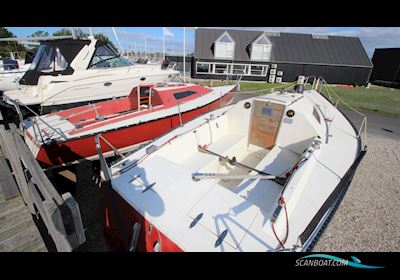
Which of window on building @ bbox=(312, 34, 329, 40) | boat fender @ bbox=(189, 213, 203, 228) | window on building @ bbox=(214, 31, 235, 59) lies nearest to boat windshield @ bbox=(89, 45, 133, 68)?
boat fender @ bbox=(189, 213, 203, 228)

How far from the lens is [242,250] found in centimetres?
185

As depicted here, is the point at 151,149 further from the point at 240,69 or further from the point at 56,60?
the point at 240,69

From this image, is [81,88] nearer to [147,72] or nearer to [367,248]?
[147,72]

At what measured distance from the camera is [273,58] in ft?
66.7

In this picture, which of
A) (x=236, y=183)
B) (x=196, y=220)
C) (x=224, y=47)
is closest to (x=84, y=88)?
(x=236, y=183)

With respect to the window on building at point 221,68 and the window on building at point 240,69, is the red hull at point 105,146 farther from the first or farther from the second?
the window on building at point 240,69

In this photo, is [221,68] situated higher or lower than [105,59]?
lower

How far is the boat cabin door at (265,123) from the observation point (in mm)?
4324

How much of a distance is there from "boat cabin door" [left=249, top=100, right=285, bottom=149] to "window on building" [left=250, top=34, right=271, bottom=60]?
17740mm

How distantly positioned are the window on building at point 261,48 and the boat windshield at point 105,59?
15883mm

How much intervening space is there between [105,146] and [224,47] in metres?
18.3

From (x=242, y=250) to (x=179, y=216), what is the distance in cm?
71

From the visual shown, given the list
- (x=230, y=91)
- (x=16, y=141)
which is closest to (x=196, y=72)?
(x=230, y=91)
